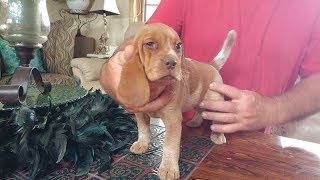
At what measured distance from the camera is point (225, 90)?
0.79 metres

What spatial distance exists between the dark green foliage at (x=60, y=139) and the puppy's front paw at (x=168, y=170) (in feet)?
0.37

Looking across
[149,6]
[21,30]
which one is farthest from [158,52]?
[149,6]

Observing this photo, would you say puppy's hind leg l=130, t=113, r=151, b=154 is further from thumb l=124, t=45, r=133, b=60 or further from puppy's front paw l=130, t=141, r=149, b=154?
thumb l=124, t=45, r=133, b=60

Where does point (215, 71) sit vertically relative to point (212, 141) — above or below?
above

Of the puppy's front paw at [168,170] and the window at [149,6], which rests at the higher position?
the window at [149,6]

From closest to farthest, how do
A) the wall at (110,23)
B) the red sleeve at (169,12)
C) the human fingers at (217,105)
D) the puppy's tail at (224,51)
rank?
1. the human fingers at (217,105)
2. the puppy's tail at (224,51)
3. the red sleeve at (169,12)
4. the wall at (110,23)

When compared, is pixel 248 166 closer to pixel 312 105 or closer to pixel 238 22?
pixel 312 105

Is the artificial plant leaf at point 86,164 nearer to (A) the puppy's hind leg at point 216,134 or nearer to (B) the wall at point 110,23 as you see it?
(A) the puppy's hind leg at point 216,134

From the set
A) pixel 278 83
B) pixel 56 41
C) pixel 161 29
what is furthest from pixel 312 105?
pixel 56 41

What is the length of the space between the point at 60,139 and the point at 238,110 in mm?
495

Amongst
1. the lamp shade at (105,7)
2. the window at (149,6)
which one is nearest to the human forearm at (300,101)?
the lamp shade at (105,7)

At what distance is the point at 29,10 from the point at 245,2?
2.49 ft

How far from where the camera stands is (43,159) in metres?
0.57

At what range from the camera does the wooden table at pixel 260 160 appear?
1.90ft
